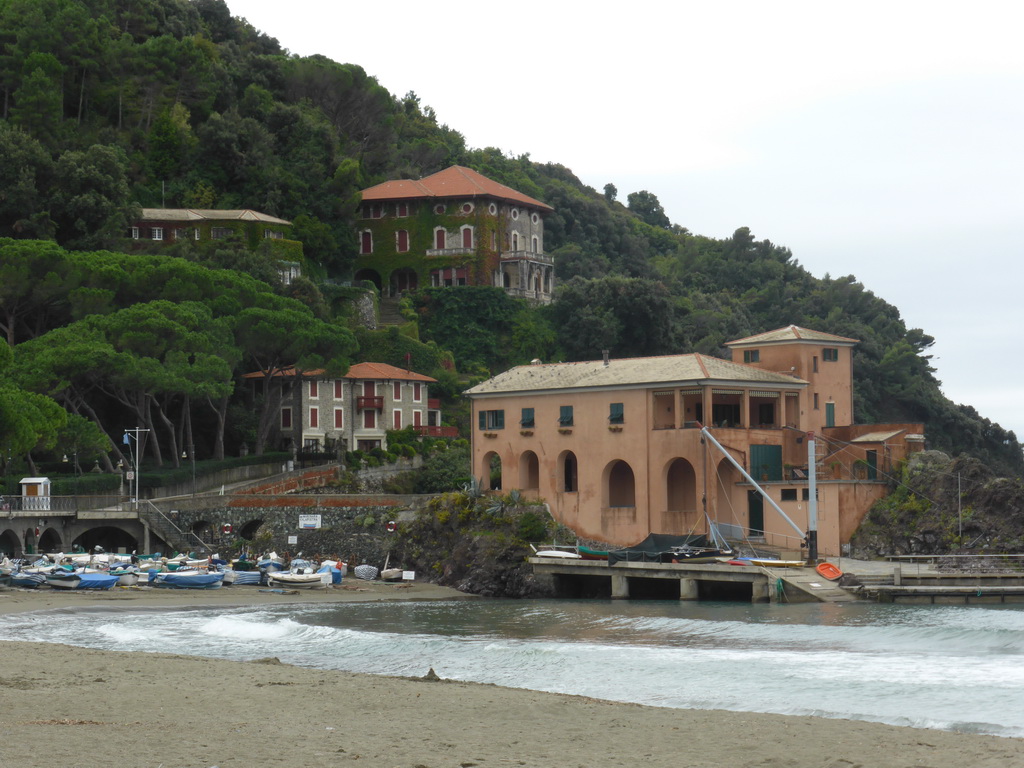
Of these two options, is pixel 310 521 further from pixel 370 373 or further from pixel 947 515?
pixel 947 515

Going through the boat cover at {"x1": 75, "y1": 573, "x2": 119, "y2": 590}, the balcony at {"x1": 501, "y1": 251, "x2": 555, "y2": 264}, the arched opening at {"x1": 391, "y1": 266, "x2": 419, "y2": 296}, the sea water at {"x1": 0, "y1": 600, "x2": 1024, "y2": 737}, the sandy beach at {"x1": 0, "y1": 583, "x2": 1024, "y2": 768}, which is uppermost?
the balcony at {"x1": 501, "y1": 251, "x2": 555, "y2": 264}

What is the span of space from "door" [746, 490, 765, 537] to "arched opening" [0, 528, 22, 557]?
2944 centimetres

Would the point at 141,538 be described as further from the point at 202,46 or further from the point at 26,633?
the point at 202,46

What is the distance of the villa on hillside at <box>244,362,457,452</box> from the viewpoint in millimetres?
79375

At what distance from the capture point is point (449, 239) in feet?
325

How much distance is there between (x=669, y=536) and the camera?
52344mm

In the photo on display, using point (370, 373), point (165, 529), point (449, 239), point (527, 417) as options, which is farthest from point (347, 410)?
point (527, 417)

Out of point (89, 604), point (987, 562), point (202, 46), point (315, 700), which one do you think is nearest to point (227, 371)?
point (89, 604)

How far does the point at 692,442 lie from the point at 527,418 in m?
8.02

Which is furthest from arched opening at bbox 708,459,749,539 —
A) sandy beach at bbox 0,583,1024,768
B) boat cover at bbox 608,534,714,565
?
sandy beach at bbox 0,583,1024,768

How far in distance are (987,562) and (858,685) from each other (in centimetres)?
2282

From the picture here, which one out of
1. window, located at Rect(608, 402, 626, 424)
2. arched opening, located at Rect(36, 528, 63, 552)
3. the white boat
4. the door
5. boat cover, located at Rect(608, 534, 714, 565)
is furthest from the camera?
arched opening, located at Rect(36, 528, 63, 552)

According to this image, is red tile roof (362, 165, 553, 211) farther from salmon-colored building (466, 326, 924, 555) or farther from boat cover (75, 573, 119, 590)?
boat cover (75, 573, 119, 590)

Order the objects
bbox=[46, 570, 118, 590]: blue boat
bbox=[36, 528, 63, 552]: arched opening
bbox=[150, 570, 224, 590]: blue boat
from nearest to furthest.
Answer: bbox=[46, 570, 118, 590]: blue boat
bbox=[150, 570, 224, 590]: blue boat
bbox=[36, 528, 63, 552]: arched opening
